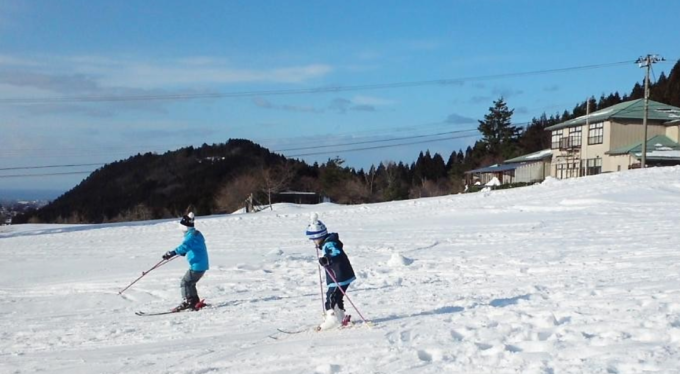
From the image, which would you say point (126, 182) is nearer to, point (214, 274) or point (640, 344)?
point (214, 274)

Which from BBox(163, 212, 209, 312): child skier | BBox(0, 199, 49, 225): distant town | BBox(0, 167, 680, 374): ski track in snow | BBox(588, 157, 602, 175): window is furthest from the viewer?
BBox(0, 199, 49, 225): distant town

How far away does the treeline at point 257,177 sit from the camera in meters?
65.8

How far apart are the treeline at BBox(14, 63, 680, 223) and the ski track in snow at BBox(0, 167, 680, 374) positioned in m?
42.4

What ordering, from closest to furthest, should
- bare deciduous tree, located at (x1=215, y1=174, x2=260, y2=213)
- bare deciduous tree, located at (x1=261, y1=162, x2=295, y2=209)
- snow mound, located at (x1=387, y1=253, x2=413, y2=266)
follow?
1. snow mound, located at (x1=387, y1=253, x2=413, y2=266)
2. bare deciduous tree, located at (x1=261, y1=162, x2=295, y2=209)
3. bare deciduous tree, located at (x1=215, y1=174, x2=260, y2=213)

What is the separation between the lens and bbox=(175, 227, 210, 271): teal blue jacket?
9523mm

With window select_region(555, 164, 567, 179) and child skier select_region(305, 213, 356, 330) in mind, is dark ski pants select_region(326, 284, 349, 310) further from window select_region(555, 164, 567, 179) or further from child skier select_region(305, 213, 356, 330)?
window select_region(555, 164, 567, 179)

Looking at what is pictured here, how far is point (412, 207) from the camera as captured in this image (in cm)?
2984

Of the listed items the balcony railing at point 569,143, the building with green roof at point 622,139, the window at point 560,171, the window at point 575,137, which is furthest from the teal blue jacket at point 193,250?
the window at point 560,171

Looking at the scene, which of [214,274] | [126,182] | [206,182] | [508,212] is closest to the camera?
[214,274]

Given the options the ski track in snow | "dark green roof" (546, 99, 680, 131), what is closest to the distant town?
the ski track in snow

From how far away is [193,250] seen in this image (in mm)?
9594

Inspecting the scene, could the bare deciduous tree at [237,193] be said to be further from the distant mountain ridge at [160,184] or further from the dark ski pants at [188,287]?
the dark ski pants at [188,287]

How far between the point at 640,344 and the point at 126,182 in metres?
112

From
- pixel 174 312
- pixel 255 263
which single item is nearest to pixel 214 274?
pixel 255 263
